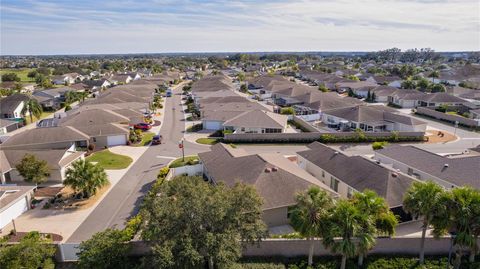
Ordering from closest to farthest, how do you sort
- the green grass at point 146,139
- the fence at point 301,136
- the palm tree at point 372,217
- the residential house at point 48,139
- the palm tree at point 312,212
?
the palm tree at point 372,217 → the palm tree at point 312,212 → the residential house at point 48,139 → the green grass at point 146,139 → the fence at point 301,136

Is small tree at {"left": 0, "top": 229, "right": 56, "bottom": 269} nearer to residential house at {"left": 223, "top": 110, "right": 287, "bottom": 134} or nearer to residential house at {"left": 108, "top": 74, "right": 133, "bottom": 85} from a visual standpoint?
residential house at {"left": 223, "top": 110, "right": 287, "bottom": 134}

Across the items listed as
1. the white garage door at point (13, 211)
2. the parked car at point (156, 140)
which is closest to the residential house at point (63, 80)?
the parked car at point (156, 140)

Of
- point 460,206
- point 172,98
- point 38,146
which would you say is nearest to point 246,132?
point 38,146

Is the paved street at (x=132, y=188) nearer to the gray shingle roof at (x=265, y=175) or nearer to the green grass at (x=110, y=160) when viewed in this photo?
the green grass at (x=110, y=160)

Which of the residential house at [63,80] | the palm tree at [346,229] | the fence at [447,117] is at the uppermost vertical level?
the residential house at [63,80]

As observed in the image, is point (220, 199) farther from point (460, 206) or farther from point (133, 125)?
point (133, 125)

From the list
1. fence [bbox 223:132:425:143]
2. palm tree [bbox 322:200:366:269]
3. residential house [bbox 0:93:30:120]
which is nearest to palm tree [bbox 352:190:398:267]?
palm tree [bbox 322:200:366:269]

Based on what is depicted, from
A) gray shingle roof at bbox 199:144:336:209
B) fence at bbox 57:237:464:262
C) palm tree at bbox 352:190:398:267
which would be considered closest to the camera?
palm tree at bbox 352:190:398:267

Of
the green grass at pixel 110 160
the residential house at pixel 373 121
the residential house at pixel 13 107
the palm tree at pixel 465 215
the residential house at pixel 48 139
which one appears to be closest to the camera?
the palm tree at pixel 465 215
